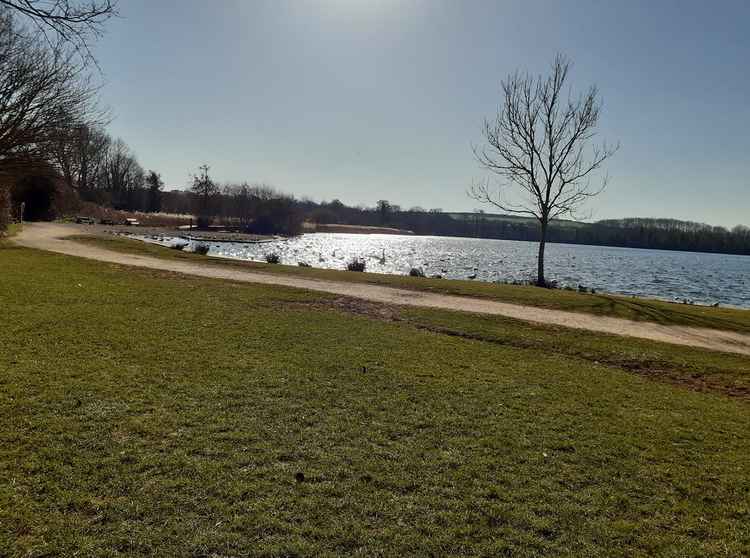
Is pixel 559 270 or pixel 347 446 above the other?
pixel 559 270

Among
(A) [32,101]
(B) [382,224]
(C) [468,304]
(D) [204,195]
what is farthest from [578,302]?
(B) [382,224]

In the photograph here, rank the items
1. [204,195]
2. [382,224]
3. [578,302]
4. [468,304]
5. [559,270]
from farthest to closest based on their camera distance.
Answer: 1. [382,224]
2. [204,195]
3. [559,270]
4. [578,302]
5. [468,304]

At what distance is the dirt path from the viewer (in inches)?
467

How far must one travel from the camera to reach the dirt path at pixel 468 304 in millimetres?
11852

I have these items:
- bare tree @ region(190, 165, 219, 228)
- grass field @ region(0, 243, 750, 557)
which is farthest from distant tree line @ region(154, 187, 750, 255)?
grass field @ region(0, 243, 750, 557)

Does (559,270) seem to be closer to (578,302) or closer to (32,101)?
(578,302)

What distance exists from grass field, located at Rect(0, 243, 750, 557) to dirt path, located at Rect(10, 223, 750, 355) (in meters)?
2.98

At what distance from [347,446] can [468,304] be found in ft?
35.7

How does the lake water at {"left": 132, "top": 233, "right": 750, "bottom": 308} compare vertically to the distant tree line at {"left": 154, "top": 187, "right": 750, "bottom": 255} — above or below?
below

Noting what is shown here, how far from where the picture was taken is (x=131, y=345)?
7285mm

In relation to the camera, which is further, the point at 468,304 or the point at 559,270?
the point at 559,270

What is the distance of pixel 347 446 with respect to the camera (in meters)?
4.46

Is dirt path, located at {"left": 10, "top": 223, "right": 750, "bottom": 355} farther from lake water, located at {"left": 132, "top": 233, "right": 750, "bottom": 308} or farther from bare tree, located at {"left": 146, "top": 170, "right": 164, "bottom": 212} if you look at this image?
bare tree, located at {"left": 146, "top": 170, "right": 164, "bottom": 212}

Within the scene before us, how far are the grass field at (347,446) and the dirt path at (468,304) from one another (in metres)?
2.98
